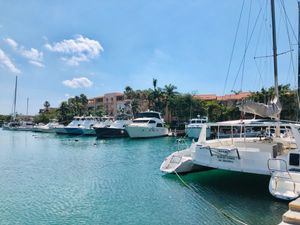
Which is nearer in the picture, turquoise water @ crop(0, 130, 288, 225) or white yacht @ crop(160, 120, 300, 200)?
turquoise water @ crop(0, 130, 288, 225)

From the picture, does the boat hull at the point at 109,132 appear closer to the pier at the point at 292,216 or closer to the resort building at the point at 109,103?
the resort building at the point at 109,103

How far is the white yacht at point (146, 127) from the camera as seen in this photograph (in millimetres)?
55000

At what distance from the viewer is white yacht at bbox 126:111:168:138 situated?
55000mm

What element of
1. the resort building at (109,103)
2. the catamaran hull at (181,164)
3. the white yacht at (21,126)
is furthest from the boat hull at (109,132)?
the resort building at (109,103)

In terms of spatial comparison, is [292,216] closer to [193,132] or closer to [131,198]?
[131,198]

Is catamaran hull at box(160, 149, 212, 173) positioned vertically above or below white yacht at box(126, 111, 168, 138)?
below

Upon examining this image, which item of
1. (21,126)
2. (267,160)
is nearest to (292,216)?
(267,160)

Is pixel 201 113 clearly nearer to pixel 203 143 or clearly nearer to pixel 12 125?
pixel 203 143

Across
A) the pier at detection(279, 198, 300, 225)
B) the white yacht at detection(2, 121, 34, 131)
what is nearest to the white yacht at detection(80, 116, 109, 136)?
the white yacht at detection(2, 121, 34, 131)

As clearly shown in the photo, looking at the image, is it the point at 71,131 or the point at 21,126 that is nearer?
the point at 71,131

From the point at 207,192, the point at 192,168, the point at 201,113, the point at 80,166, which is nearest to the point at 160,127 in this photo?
the point at 201,113

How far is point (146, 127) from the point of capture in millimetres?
56156

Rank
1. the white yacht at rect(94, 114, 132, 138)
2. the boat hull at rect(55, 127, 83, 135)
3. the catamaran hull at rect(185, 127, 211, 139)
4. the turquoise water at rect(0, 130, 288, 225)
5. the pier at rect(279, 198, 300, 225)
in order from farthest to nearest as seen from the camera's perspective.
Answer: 1. the boat hull at rect(55, 127, 83, 135)
2. the white yacht at rect(94, 114, 132, 138)
3. the catamaran hull at rect(185, 127, 211, 139)
4. the turquoise water at rect(0, 130, 288, 225)
5. the pier at rect(279, 198, 300, 225)

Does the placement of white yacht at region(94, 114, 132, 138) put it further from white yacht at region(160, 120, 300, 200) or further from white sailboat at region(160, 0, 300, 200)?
white yacht at region(160, 120, 300, 200)
